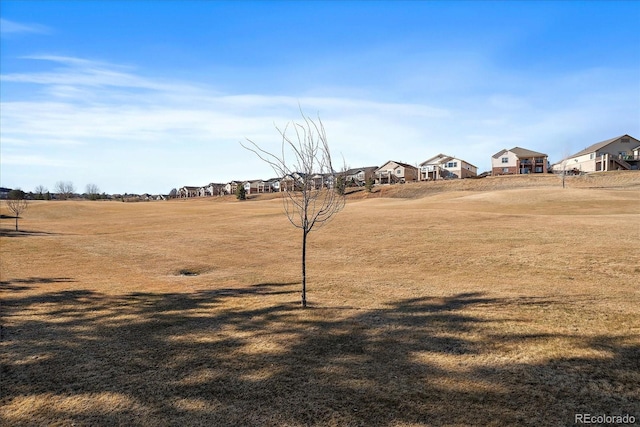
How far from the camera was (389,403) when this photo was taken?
18.1 feet

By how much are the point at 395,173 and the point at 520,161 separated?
3150 centimetres

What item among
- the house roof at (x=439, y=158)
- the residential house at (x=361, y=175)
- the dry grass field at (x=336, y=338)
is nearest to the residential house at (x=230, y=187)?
the residential house at (x=361, y=175)

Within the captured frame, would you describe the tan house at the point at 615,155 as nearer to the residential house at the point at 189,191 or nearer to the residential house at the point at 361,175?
the residential house at the point at 361,175

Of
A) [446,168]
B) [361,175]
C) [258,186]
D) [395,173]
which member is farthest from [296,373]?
[258,186]

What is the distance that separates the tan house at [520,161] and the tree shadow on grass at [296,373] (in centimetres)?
9091

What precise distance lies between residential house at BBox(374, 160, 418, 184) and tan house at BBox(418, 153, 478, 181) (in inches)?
144

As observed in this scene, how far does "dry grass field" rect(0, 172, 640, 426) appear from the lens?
5.44 meters

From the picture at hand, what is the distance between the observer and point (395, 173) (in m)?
105

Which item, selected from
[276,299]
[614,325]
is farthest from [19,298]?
[614,325]

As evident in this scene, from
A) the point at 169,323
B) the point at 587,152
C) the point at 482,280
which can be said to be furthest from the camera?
the point at 587,152

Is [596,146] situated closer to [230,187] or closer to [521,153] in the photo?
[521,153]

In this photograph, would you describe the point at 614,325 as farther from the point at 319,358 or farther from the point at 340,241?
the point at 340,241

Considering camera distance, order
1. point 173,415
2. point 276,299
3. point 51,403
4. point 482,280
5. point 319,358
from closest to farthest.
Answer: point 173,415 → point 51,403 → point 319,358 → point 276,299 → point 482,280

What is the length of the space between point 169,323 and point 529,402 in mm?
8101
